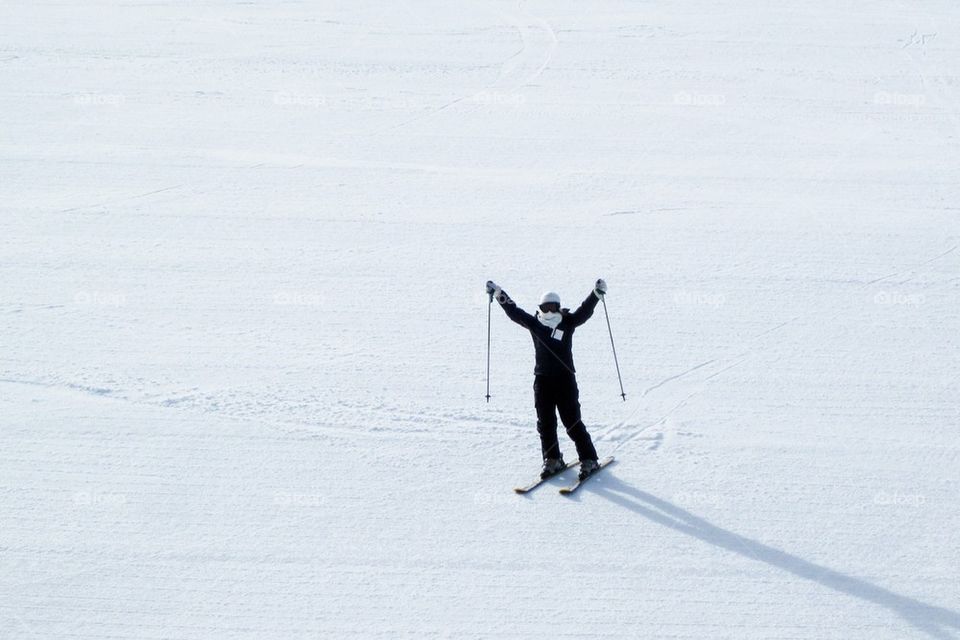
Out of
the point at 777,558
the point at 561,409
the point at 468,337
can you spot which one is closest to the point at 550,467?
the point at 561,409

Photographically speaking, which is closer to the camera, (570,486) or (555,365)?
(555,365)

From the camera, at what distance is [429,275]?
9.47 m

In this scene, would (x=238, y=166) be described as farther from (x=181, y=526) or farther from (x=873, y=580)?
(x=873, y=580)

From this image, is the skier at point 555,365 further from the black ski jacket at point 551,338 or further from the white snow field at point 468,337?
the white snow field at point 468,337

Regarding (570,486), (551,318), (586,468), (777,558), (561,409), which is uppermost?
(551,318)

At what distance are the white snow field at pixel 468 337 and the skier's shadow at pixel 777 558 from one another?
0.02m

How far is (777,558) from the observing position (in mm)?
5785

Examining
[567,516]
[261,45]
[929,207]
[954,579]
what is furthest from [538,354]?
[261,45]

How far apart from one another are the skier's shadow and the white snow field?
0.9 inches

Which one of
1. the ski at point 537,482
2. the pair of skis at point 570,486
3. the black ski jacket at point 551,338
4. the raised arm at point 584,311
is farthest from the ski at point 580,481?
the raised arm at point 584,311

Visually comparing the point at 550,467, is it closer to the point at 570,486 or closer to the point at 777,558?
the point at 570,486

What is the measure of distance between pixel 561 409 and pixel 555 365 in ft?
0.96

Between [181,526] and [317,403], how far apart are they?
1.59 metres

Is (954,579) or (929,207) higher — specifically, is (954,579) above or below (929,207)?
below
